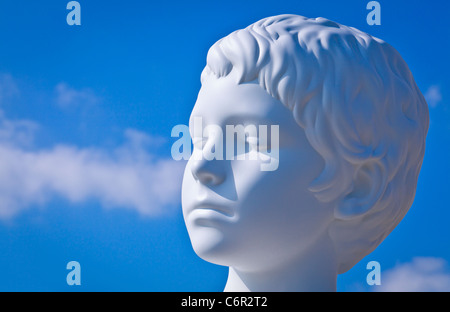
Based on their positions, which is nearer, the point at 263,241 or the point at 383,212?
the point at 263,241

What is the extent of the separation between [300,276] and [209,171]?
2.05ft

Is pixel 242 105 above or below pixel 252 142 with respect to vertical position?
above

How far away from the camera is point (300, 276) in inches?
128

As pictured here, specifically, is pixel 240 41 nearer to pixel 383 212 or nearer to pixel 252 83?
pixel 252 83

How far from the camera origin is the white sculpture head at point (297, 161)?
3.12 meters

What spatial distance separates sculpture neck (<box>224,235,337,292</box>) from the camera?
3238 mm

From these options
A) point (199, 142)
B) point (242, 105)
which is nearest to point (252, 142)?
point (242, 105)

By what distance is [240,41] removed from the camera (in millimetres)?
3244

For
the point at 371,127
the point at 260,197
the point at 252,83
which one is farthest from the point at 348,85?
the point at 260,197

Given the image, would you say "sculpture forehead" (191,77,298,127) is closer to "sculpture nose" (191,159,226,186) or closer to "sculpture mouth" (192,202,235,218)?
"sculpture nose" (191,159,226,186)

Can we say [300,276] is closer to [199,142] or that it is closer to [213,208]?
[213,208]

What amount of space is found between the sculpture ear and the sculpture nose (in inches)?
21.3

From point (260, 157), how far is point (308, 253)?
1.61ft
